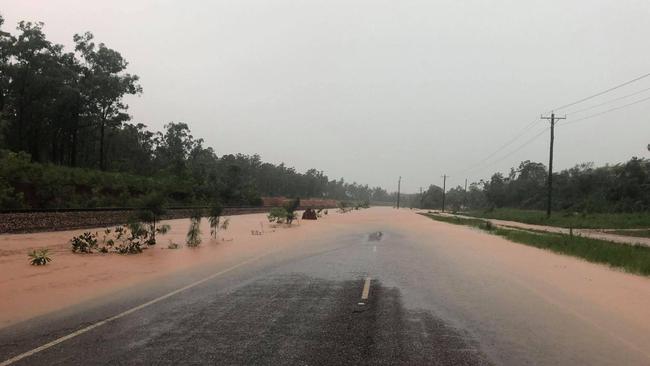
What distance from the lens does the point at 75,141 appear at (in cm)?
5775

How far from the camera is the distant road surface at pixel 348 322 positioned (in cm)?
600

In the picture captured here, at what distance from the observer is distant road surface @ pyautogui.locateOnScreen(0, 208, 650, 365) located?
5996mm

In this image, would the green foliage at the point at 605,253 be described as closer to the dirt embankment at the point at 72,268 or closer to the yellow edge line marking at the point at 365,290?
the yellow edge line marking at the point at 365,290

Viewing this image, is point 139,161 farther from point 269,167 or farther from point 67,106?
point 269,167

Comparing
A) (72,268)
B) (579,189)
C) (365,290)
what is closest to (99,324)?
(365,290)

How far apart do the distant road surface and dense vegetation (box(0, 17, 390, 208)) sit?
20.3 metres

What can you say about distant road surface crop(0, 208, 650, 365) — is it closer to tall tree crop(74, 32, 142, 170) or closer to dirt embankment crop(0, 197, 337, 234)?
dirt embankment crop(0, 197, 337, 234)

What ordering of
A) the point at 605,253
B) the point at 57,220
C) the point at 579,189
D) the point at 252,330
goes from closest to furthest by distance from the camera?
the point at 252,330
the point at 605,253
the point at 57,220
the point at 579,189

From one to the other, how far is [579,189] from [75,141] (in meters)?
81.7

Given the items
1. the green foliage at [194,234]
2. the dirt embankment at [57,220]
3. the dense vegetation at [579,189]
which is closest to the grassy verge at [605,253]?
the green foliage at [194,234]

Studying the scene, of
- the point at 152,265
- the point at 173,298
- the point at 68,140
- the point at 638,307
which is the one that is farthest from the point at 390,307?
the point at 68,140

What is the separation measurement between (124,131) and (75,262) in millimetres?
70491

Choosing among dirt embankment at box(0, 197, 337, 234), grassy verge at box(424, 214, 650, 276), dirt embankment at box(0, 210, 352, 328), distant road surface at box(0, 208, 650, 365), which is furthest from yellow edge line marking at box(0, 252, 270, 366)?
grassy verge at box(424, 214, 650, 276)

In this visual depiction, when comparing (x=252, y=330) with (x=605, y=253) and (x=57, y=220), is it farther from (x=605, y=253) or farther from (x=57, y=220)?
(x=57, y=220)
